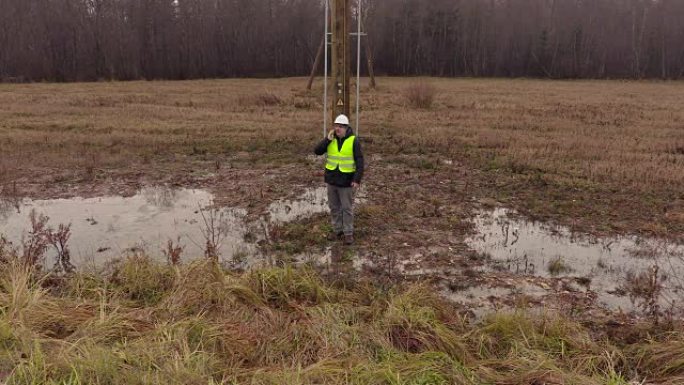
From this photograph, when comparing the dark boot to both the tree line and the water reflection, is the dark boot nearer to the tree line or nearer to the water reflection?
the water reflection

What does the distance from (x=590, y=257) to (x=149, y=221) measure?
5.99 m

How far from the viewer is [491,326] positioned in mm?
4234

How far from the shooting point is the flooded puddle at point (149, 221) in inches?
244

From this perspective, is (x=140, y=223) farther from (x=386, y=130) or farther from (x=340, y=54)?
(x=386, y=130)

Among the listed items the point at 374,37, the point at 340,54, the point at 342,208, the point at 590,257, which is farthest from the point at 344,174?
the point at 374,37

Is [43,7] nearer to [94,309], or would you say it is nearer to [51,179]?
[51,179]

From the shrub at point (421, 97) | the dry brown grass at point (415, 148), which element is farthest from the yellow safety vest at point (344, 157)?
the shrub at point (421, 97)

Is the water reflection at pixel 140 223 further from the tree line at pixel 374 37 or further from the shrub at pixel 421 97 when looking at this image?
the tree line at pixel 374 37

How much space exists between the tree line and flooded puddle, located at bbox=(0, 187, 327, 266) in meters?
46.5

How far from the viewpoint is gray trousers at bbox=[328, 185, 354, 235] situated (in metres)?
6.24

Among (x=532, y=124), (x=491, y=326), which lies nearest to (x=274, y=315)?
(x=491, y=326)

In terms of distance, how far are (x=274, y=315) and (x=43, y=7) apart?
58.2 m

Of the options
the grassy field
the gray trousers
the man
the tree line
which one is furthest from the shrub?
the tree line

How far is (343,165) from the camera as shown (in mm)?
6062
